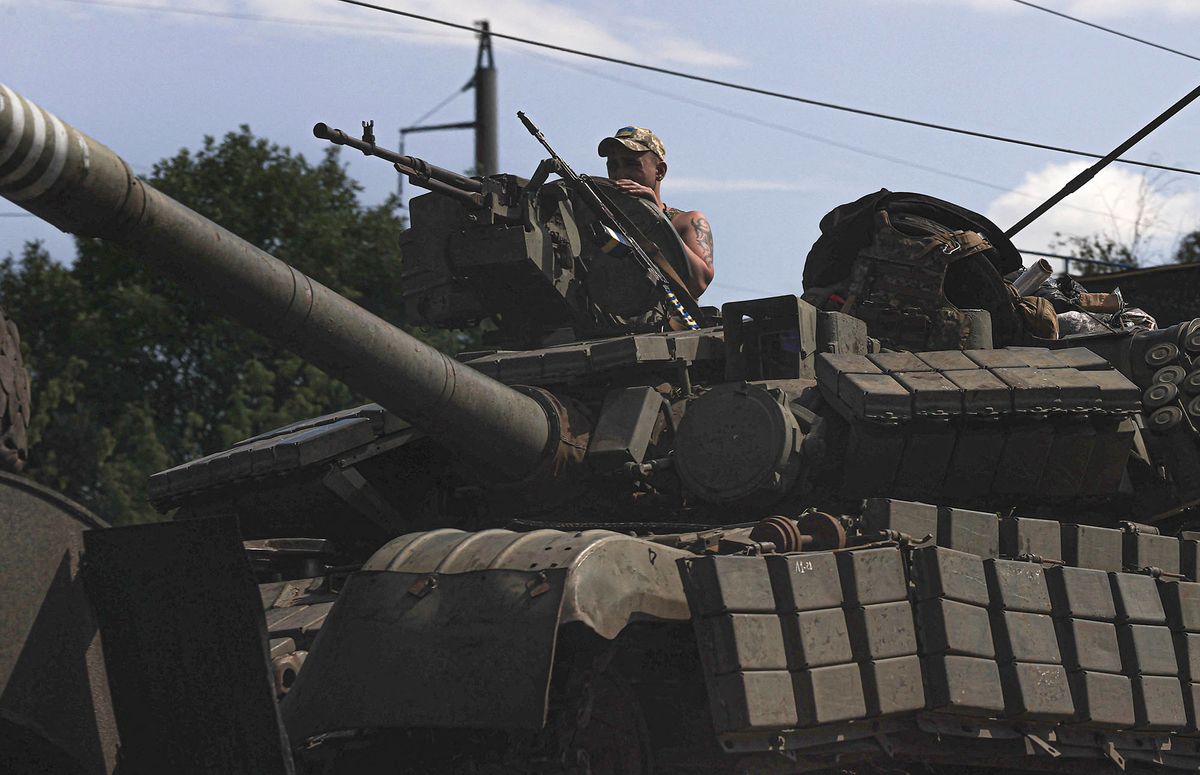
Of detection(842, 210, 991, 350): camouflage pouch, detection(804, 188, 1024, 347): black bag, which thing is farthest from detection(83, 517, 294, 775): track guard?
detection(804, 188, 1024, 347): black bag

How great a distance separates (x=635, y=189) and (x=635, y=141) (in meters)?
0.62

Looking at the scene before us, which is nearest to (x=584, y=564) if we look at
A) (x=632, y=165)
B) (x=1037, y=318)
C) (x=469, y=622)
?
(x=469, y=622)

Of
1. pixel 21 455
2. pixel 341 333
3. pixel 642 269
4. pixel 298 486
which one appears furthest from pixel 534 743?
pixel 642 269

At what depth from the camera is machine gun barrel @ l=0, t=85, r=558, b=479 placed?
18.4 feet

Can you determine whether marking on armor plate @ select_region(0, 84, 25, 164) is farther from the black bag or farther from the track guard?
the black bag

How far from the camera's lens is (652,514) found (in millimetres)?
8984

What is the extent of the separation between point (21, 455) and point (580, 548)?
2687 millimetres

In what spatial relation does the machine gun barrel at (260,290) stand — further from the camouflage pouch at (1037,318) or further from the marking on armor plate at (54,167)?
the camouflage pouch at (1037,318)

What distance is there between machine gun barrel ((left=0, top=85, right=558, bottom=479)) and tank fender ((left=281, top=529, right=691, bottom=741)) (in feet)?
2.66

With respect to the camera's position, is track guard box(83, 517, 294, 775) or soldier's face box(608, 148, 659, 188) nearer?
track guard box(83, 517, 294, 775)

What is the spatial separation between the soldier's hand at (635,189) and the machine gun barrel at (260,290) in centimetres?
245

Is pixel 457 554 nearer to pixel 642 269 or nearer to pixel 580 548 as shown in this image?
pixel 580 548

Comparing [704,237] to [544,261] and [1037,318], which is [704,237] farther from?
[1037,318]

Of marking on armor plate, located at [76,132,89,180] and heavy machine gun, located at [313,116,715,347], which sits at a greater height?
heavy machine gun, located at [313,116,715,347]
